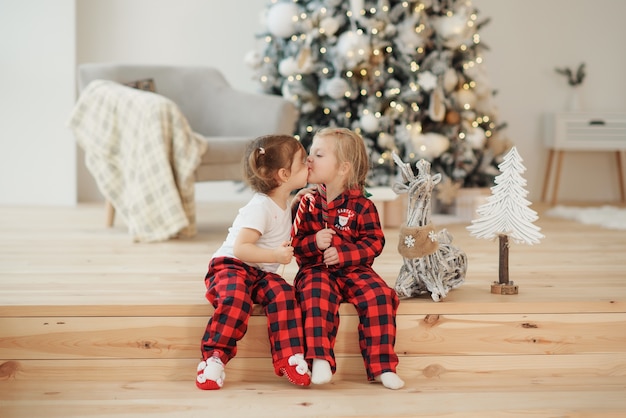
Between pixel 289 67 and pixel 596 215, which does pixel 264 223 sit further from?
pixel 596 215

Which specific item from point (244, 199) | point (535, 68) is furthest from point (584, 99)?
point (244, 199)

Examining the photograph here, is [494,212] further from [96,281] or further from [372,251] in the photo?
[96,281]

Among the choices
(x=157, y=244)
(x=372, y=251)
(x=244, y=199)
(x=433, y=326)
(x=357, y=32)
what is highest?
(x=357, y=32)

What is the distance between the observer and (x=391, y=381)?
2119 mm

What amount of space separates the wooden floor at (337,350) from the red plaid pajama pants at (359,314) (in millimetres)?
53

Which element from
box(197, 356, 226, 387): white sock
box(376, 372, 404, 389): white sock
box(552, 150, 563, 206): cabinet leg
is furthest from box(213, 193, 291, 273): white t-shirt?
box(552, 150, 563, 206): cabinet leg

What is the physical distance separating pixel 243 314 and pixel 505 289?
29.4 inches

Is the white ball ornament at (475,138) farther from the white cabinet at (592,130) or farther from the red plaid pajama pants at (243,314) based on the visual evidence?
the red plaid pajama pants at (243,314)

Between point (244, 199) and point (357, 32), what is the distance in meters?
1.60

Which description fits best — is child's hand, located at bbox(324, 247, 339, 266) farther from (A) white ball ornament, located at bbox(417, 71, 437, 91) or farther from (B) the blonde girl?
(A) white ball ornament, located at bbox(417, 71, 437, 91)

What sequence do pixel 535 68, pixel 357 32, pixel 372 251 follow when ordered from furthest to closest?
pixel 535 68
pixel 357 32
pixel 372 251

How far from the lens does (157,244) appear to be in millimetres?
3504

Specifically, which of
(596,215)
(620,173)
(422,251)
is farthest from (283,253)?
(620,173)

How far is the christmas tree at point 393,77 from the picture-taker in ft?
15.0
